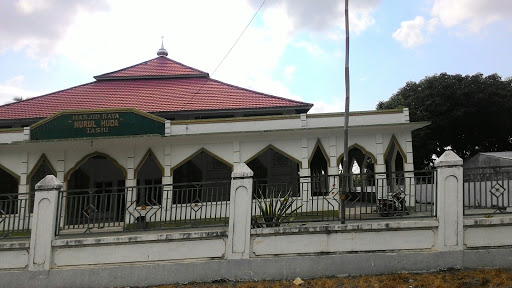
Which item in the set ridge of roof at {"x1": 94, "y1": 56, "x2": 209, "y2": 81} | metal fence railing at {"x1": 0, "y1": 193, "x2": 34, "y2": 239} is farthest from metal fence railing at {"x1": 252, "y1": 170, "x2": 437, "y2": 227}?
ridge of roof at {"x1": 94, "y1": 56, "x2": 209, "y2": 81}

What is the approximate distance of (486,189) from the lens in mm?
5969

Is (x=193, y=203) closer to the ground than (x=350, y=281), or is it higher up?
higher up

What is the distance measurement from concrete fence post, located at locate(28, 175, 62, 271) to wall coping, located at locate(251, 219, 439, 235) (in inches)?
120

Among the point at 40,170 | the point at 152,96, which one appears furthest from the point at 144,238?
the point at 152,96

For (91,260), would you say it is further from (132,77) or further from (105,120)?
(132,77)

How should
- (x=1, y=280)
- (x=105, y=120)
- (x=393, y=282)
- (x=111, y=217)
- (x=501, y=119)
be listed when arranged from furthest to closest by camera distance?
(x=501, y=119) < (x=105, y=120) < (x=111, y=217) < (x=1, y=280) < (x=393, y=282)

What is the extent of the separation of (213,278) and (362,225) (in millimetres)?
2252

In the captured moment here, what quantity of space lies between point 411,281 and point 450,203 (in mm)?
1256

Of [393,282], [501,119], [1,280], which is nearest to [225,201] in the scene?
[393,282]

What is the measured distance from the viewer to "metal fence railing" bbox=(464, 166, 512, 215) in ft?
19.0

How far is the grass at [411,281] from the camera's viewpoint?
198 inches

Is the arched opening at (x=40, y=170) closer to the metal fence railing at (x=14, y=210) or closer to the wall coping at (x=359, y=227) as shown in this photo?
the metal fence railing at (x=14, y=210)

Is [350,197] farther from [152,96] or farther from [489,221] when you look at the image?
[152,96]

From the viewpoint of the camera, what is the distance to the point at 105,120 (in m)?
13.6
